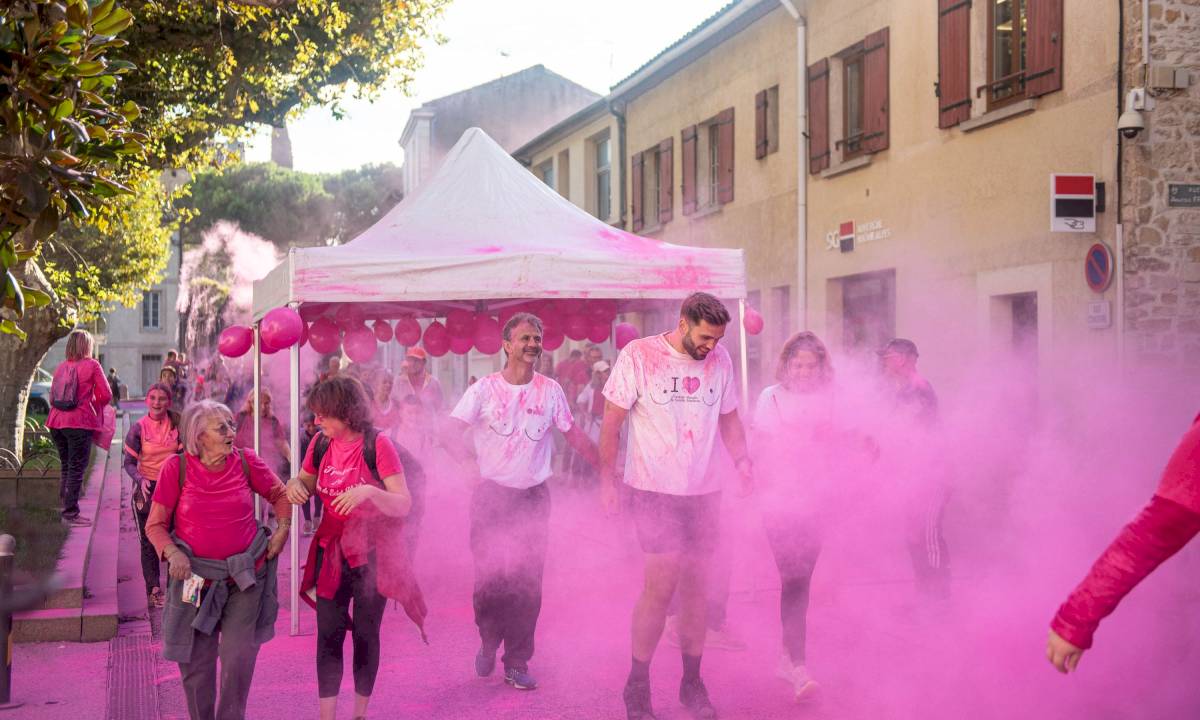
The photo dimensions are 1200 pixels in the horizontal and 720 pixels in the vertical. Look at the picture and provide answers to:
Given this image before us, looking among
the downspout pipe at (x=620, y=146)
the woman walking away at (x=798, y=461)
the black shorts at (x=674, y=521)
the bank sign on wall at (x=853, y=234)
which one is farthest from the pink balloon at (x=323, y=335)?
the downspout pipe at (x=620, y=146)

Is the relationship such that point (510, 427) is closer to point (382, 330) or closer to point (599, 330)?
point (599, 330)

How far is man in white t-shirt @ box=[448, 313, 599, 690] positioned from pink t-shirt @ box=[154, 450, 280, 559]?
153 centimetres

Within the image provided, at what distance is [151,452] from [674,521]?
3.98 meters

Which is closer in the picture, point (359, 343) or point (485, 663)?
point (485, 663)

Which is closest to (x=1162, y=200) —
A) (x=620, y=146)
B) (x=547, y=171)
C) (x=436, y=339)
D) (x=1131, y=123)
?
(x=1131, y=123)

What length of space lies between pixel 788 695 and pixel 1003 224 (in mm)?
7508

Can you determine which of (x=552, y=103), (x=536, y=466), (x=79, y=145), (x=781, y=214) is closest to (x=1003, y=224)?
(x=781, y=214)

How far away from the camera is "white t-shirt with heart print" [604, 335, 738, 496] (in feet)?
16.8

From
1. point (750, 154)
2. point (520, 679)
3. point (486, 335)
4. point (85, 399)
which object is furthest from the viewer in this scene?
point (750, 154)

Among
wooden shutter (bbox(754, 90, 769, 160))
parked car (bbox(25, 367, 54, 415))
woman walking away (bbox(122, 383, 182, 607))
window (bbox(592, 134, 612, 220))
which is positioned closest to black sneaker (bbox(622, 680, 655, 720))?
woman walking away (bbox(122, 383, 182, 607))

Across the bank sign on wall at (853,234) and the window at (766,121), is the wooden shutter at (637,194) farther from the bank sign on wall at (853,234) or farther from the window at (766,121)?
the bank sign on wall at (853,234)

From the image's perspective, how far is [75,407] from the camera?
10.2 meters

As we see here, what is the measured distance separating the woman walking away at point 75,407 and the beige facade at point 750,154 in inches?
352

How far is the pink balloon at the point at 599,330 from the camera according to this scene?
11039mm
